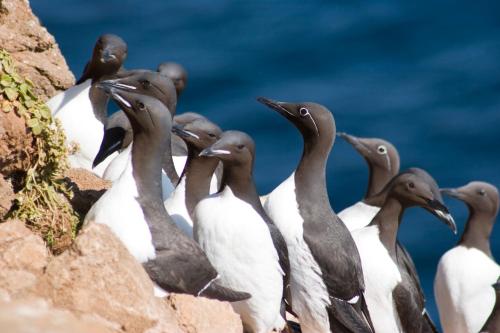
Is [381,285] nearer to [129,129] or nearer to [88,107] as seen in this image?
[129,129]

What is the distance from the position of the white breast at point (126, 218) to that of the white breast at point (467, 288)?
5.98 meters

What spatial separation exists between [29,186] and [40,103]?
540 millimetres

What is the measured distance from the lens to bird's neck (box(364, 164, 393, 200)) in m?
16.3

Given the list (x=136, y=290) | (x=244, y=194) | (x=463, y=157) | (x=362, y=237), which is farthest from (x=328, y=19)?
(x=136, y=290)

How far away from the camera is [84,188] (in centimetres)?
1226

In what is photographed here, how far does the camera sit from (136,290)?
341 inches

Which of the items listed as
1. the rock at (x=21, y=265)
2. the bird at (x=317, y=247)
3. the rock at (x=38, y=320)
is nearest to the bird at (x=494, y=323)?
the bird at (x=317, y=247)

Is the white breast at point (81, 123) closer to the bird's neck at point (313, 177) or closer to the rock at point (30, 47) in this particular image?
the rock at point (30, 47)

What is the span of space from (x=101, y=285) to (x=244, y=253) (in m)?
Answer: 2.43

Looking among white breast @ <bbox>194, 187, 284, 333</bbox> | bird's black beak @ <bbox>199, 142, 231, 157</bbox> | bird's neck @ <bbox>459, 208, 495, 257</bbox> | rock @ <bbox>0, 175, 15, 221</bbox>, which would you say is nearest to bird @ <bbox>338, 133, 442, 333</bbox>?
bird's neck @ <bbox>459, 208, 495, 257</bbox>

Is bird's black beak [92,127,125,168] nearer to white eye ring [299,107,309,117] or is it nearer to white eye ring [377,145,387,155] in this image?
white eye ring [299,107,309,117]

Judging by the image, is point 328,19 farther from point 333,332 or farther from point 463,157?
point 333,332

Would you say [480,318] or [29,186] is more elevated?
[29,186]

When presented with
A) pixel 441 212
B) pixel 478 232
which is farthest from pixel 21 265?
pixel 478 232
